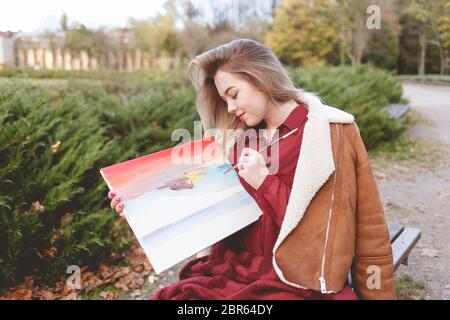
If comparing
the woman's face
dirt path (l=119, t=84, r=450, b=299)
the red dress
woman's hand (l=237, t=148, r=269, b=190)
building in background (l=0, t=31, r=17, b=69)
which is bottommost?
dirt path (l=119, t=84, r=450, b=299)

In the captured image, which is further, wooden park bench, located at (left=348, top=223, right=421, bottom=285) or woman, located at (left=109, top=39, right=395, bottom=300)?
wooden park bench, located at (left=348, top=223, right=421, bottom=285)

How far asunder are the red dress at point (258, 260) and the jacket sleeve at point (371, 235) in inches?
4.5

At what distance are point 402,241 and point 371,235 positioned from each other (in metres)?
1.19

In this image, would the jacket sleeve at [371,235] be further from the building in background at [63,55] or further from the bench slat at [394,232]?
the building in background at [63,55]

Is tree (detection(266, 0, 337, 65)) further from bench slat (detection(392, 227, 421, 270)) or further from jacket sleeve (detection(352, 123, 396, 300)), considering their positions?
jacket sleeve (detection(352, 123, 396, 300))

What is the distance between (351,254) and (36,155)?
287 centimetres

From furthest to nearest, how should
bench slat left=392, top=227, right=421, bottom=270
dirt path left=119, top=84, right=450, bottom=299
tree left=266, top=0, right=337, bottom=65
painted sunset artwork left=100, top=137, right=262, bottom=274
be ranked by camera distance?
tree left=266, top=0, right=337, bottom=65
dirt path left=119, top=84, right=450, bottom=299
bench slat left=392, top=227, right=421, bottom=270
painted sunset artwork left=100, top=137, right=262, bottom=274

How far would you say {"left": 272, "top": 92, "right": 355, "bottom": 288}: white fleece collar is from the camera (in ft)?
5.15

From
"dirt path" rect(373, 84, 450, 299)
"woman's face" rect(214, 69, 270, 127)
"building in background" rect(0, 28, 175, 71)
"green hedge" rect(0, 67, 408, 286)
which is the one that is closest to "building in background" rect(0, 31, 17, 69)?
"building in background" rect(0, 28, 175, 71)

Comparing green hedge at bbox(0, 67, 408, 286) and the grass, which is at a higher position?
green hedge at bbox(0, 67, 408, 286)

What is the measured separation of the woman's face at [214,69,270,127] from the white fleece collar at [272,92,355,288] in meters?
0.24

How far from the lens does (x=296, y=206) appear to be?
1571mm
